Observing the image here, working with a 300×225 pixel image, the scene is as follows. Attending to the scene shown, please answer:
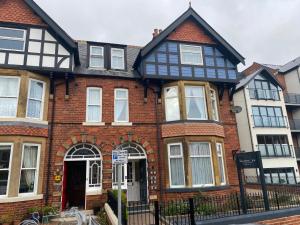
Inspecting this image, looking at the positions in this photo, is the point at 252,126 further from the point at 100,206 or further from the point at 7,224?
the point at 7,224

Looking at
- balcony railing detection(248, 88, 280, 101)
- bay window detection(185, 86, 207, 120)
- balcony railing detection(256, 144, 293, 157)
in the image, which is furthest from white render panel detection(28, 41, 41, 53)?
balcony railing detection(248, 88, 280, 101)

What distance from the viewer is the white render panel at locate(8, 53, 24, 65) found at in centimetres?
1216

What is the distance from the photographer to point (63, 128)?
Answer: 1284 cm

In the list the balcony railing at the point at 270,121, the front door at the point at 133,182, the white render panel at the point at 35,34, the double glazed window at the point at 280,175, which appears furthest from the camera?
the balcony railing at the point at 270,121

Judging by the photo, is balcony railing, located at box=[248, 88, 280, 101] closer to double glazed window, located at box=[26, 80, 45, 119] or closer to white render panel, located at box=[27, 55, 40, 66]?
double glazed window, located at box=[26, 80, 45, 119]

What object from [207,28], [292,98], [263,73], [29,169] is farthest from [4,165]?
[292,98]

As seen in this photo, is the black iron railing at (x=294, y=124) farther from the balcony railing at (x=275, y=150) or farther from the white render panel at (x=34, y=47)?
the white render panel at (x=34, y=47)

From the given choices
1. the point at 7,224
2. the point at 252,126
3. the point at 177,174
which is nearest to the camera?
the point at 7,224

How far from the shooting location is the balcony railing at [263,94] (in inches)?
1062

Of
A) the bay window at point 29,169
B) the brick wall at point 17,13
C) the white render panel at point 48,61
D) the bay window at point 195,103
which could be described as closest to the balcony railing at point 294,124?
the bay window at point 195,103

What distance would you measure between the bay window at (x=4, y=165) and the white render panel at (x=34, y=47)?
16.8 feet

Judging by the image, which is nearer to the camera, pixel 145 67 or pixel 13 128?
pixel 13 128

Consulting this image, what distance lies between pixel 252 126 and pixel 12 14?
2333cm

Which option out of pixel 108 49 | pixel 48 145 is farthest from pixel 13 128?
pixel 108 49
